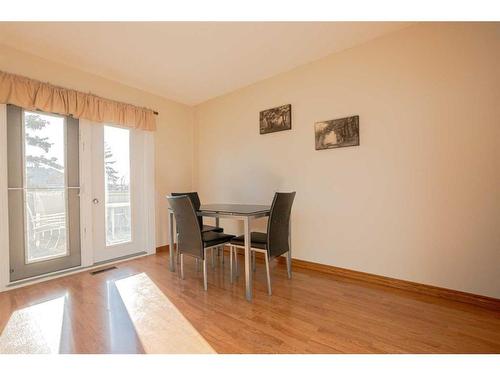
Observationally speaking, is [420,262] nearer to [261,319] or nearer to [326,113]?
[261,319]


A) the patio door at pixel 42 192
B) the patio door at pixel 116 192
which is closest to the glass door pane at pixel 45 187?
the patio door at pixel 42 192

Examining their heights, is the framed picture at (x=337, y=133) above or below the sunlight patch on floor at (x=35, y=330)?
above

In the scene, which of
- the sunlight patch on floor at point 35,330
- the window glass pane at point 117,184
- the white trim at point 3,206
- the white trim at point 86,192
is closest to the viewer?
the sunlight patch on floor at point 35,330

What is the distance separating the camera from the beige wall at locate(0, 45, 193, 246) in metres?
2.52

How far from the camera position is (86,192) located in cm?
291

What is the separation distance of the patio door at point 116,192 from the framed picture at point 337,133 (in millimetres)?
2617

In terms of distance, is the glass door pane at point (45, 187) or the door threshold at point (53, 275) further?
the glass door pane at point (45, 187)

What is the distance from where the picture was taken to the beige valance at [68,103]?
2332 mm

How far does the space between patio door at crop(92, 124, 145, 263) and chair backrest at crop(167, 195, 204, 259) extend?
1.33 meters

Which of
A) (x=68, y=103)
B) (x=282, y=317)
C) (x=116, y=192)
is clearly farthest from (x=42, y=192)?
(x=282, y=317)

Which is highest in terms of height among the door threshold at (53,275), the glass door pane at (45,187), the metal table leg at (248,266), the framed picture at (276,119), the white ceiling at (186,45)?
the white ceiling at (186,45)

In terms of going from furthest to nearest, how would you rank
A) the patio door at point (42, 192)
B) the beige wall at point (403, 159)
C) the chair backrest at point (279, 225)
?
1. the patio door at point (42, 192)
2. the chair backrest at point (279, 225)
3. the beige wall at point (403, 159)

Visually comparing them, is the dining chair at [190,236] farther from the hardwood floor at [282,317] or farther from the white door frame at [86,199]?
the white door frame at [86,199]

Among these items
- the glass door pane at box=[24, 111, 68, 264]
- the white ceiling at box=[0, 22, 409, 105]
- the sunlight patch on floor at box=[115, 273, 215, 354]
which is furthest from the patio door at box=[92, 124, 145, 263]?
the sunlight patch on floor at box=[115, 273, 215, 354]
